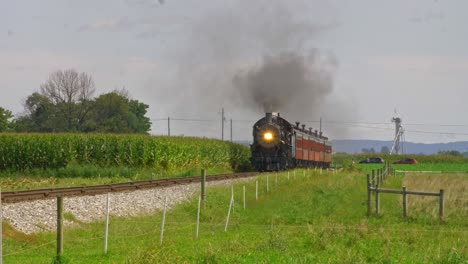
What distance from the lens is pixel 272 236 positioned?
20.4 meters

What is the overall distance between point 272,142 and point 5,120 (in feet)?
166

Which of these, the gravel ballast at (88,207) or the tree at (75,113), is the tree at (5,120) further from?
the gravel ballast at (88,207)

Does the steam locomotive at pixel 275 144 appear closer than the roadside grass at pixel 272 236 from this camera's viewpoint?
No

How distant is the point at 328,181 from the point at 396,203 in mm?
10429

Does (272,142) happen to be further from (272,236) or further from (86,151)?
(272,236)

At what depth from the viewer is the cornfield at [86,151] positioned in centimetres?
5831

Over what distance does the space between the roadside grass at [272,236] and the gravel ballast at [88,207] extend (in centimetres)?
63

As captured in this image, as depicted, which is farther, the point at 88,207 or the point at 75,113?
the point at 75,113

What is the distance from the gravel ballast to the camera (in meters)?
23.3

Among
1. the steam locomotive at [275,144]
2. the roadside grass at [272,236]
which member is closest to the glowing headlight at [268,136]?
the steam locomotive at [275,144]

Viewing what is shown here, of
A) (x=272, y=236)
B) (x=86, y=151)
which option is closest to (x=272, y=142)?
(x=86, y=151)

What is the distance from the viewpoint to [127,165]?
6069 centimetres

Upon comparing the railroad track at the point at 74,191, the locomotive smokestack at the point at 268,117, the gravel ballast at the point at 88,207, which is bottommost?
the gravel ballast at the point at 88,207

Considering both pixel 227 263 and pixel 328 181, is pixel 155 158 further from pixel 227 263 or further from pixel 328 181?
pixel 227 263
